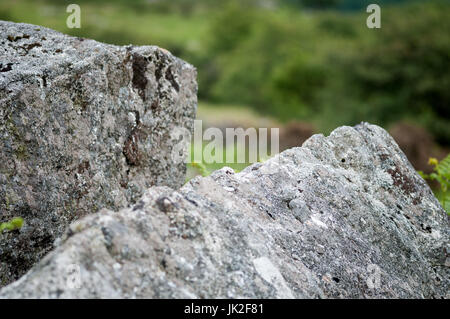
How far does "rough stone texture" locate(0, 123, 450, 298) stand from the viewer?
7.97 ft

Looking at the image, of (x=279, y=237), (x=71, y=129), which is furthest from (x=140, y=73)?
(x=279, y=237)

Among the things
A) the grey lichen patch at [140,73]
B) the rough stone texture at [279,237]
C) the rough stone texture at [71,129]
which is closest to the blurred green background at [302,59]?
the grey lichen patch at [140,73]

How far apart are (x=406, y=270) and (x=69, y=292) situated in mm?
2464

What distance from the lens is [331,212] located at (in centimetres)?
→ 345

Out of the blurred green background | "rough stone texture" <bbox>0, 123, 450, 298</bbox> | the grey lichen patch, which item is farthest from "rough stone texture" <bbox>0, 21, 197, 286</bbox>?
the blurred green background

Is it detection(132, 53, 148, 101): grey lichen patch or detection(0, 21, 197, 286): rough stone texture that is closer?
detection(0, 21, 197, 286): rough stone texture

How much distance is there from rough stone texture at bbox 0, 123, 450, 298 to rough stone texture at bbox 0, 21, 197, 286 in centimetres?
145

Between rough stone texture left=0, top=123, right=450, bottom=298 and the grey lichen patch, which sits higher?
the grey lichen patch

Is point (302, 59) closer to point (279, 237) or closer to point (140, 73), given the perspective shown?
point (140, 73)

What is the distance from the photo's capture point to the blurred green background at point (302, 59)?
100ft

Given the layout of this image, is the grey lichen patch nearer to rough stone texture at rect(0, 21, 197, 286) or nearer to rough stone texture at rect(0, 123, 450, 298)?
rough stone texture at rect(0, 21, 197, 286)
